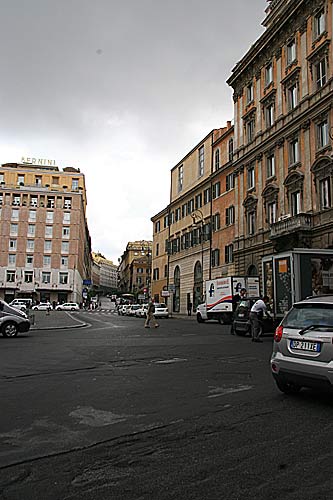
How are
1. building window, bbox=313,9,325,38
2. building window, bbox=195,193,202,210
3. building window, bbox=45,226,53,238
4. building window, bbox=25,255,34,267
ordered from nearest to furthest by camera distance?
building window, bbox=313,9,325,38, building window, bbox=195,193,202,210, building window, bbox=25,255,34,267, building window, bbox=45,226,53,238

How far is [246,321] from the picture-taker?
19.6 m

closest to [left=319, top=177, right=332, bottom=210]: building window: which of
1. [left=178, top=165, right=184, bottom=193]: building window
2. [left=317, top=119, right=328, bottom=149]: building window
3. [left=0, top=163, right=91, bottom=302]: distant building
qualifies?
[left=317, top=119, right=328, bottom=149]: building window

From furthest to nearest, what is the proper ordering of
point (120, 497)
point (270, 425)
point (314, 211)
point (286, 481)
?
point (314, 211)
point (270, 425)
point (286, 481)
point (120, 497)

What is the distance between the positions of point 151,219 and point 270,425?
70.2 m

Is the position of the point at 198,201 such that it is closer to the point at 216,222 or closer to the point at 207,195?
the point at 207,195

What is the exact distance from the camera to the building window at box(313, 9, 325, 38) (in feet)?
105

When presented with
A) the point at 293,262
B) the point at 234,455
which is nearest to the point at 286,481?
the point at 234,455

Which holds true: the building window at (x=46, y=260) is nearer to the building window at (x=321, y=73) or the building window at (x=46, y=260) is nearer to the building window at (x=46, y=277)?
the building window at (x=46, y=277)

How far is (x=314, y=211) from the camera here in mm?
30953

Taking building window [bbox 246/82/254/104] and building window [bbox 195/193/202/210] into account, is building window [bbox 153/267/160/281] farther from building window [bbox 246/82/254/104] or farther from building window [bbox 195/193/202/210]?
building window [bbox 246/82/254/104]

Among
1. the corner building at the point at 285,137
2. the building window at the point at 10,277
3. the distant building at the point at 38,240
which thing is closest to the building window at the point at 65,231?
the distant building at the point at 38,240

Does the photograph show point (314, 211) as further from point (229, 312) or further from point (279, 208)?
point (229, 312)

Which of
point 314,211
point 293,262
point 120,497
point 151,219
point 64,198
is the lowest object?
point 120,497

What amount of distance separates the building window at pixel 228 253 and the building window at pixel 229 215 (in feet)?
7.79
